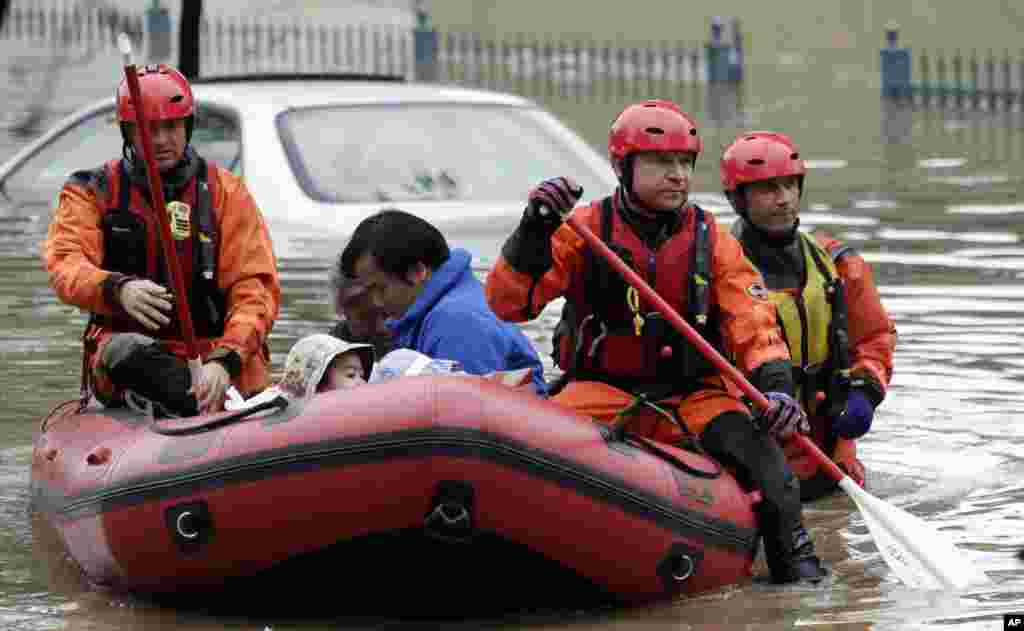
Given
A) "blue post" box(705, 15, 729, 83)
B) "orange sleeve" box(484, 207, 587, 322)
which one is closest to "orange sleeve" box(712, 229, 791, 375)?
"orange sleeve" box(484, 207, 587, 322)

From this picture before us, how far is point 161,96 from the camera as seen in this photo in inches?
333

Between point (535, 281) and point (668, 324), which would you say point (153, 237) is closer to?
point (535, 281)

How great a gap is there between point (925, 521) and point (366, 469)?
2.49m

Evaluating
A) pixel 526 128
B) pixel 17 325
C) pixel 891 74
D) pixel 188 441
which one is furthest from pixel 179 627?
pixel 891 74

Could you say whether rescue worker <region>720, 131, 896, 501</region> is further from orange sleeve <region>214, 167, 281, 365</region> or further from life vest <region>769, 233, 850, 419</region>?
orange sleeve <region>214, 167, 281, 365</region>

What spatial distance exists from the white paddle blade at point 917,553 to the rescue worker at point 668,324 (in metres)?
0.22

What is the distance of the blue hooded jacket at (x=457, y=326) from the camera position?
771 cm

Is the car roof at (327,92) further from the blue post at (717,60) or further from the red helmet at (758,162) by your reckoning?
the blue post at (717,60)

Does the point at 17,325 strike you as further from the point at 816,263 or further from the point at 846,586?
the point at 846,586

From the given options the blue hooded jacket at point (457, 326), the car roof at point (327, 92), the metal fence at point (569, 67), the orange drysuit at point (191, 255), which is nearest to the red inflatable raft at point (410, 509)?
the blue hooded jacket at point (457, 326)

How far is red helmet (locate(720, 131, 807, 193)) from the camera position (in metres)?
Result: 8.90

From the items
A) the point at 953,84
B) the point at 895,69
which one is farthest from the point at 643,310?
the point at 953,84

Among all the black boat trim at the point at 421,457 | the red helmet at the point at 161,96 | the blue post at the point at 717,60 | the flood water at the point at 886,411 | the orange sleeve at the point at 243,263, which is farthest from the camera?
the blue post at the point at 717,60

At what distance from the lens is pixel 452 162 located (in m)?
13.7
